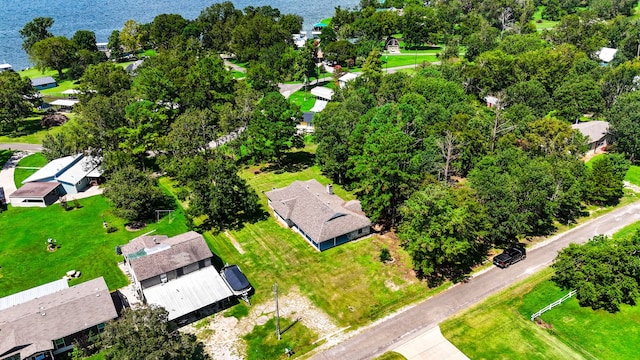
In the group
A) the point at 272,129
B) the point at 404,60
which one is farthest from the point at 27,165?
the point at 404,60

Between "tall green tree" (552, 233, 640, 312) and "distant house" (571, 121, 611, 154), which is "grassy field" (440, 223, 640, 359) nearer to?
"tall green tree" (552, 233, 640, 312)

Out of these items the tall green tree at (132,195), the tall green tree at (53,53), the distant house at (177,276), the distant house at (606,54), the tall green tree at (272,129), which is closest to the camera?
the distant house at (177,276)

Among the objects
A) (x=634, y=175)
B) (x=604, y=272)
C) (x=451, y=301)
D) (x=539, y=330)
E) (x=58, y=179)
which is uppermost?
(x=58, y=179)

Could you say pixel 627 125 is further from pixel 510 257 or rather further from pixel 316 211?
pixel 316 211

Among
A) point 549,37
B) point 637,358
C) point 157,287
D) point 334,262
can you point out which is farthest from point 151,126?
point 549,37

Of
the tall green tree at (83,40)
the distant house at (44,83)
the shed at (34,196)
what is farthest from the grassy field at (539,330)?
the tall green tree at (83,40)

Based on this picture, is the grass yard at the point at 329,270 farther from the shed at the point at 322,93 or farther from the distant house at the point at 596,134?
the shed at the point at 322,93
